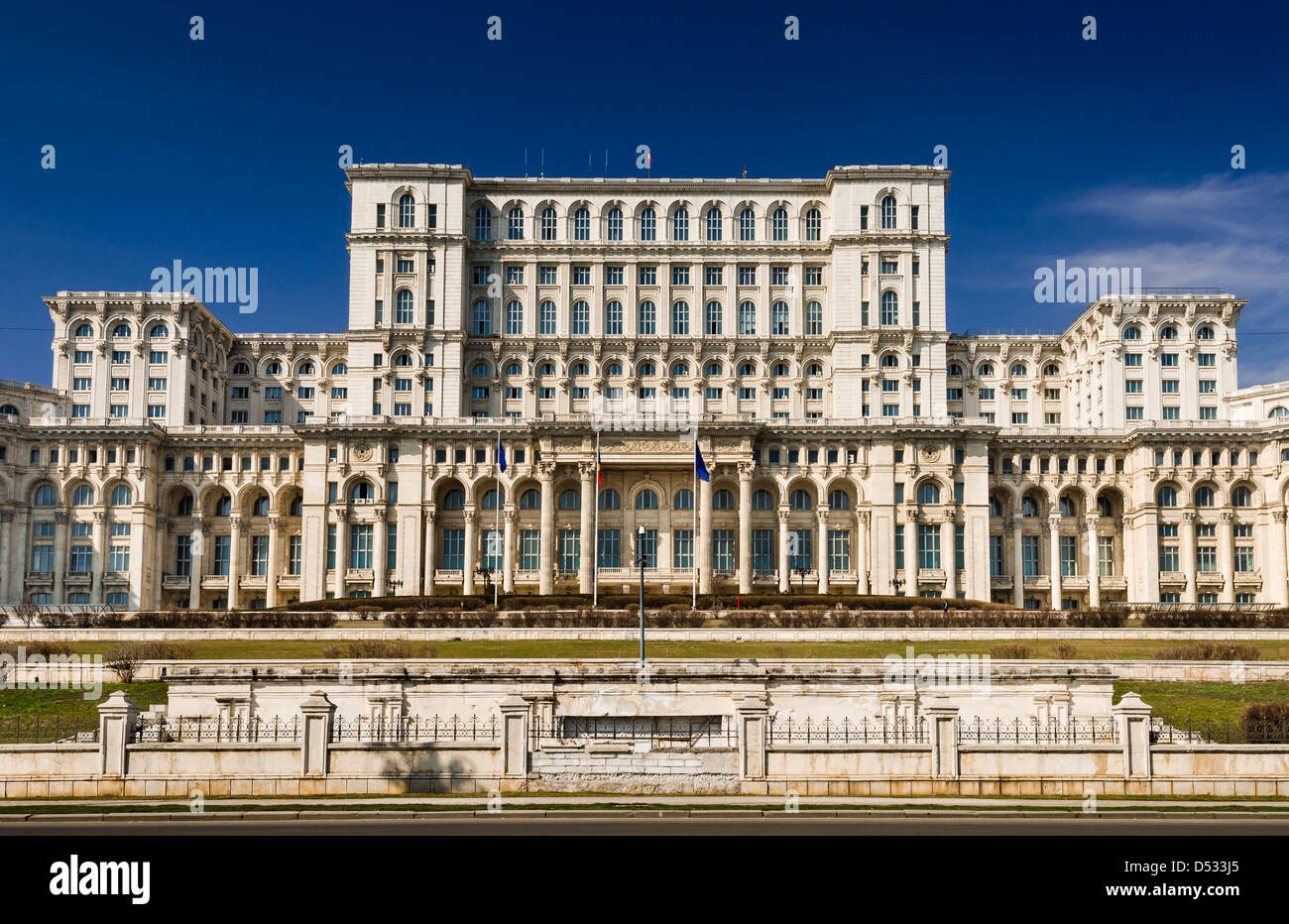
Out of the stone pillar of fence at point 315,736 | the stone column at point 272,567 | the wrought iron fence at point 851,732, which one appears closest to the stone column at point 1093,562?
the wrought iron fence at point 851,732

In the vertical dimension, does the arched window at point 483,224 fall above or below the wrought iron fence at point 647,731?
above

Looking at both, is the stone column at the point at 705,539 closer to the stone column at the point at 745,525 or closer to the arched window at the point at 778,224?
the stone column at the point at 745,525

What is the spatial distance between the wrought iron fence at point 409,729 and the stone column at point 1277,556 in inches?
3154

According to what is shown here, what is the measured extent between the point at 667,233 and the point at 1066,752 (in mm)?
83428

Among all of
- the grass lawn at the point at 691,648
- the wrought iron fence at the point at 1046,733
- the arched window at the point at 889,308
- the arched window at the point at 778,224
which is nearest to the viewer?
the wrought iron fence at the point at 1046,733

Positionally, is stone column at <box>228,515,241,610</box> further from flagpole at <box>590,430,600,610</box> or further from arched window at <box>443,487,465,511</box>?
flagpole at <box>590,430,600,610</box>

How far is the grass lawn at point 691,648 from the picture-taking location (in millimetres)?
54844

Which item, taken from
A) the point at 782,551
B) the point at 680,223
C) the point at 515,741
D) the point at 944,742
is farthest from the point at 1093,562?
the point at 515,741

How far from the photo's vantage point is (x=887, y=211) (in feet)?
345

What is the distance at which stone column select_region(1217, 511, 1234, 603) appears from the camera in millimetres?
97188

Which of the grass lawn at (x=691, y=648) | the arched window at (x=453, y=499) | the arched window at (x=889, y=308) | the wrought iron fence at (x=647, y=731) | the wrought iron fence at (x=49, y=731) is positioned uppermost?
the arched window at (x=889, y=308)

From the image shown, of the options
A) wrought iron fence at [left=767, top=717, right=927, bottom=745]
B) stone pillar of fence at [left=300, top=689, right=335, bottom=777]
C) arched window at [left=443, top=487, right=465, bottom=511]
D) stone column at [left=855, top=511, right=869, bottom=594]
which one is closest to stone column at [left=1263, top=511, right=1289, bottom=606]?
stone column at [left=855, top=511, right=869, bottom=594]

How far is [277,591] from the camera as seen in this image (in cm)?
9994

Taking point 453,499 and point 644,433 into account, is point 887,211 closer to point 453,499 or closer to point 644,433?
point 644,433
